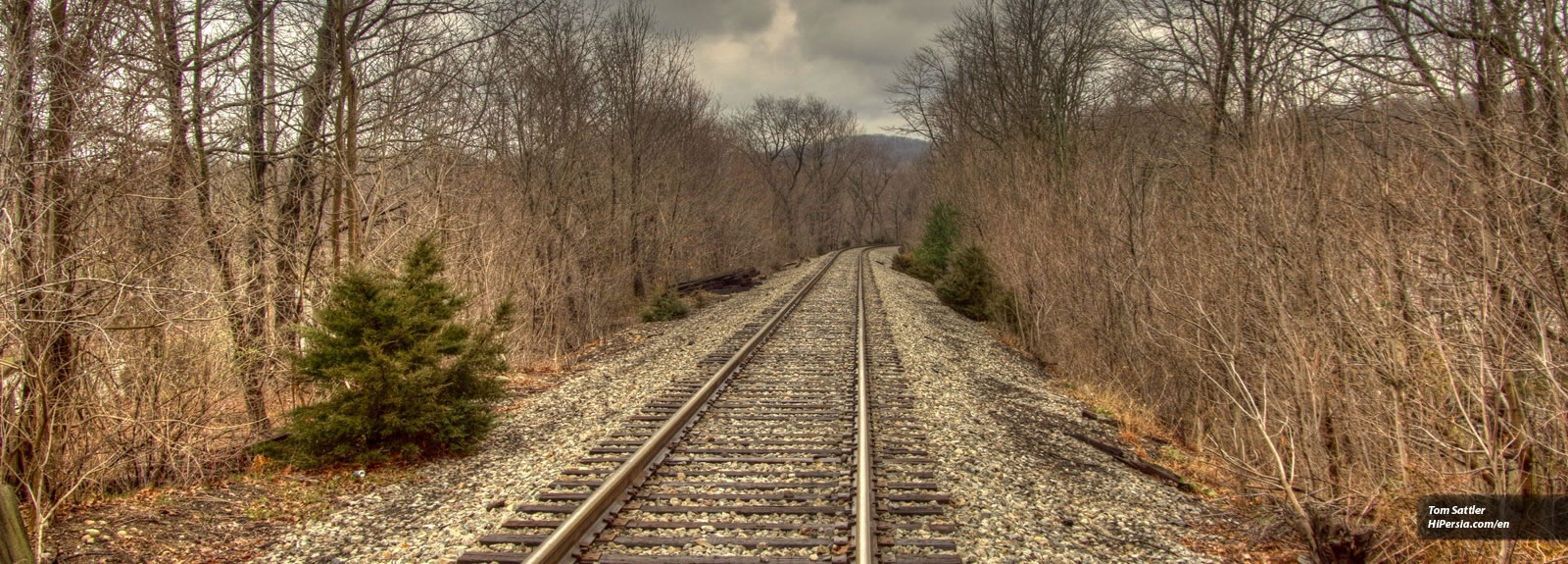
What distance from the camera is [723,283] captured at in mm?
27922

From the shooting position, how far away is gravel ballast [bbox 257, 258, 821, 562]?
4844 mm

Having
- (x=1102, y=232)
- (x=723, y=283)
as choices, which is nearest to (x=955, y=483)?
(x=1102, y=232)

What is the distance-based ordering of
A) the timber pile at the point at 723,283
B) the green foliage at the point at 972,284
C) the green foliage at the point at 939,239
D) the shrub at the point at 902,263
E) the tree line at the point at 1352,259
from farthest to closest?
the shrub at the point at 902,263 < the green foliage at the point at 939,239 < the timber pile at the point at 723,283 < the green foliage at the point at 972,284 < the tree line at the point at 1352,259

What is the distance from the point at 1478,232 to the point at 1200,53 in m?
Result: 7.56

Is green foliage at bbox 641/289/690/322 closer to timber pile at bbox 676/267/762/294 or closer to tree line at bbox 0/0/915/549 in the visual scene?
tree line at bbox 0/0/915/549

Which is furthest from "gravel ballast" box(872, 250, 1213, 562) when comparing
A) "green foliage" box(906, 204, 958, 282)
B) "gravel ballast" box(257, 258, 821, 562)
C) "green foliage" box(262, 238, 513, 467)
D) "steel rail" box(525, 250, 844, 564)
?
"green foliage" box(906, 204, 958, 282)

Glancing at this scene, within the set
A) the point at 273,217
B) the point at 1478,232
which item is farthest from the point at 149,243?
the point at 1478,232

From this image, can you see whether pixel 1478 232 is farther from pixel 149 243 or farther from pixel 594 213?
pixel 594 213

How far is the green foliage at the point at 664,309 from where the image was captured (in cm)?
1855

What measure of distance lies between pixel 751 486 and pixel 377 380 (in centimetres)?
334

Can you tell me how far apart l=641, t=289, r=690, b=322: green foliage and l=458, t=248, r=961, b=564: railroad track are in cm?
867

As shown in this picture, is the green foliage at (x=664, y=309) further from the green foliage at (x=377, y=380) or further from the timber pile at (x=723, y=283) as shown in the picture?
the green foliage at (x=377, y=380)

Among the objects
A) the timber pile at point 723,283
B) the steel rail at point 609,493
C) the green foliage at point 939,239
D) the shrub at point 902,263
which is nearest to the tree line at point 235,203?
the steel rail at point 609,493

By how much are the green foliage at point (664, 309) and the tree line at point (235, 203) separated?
69.6 inches
